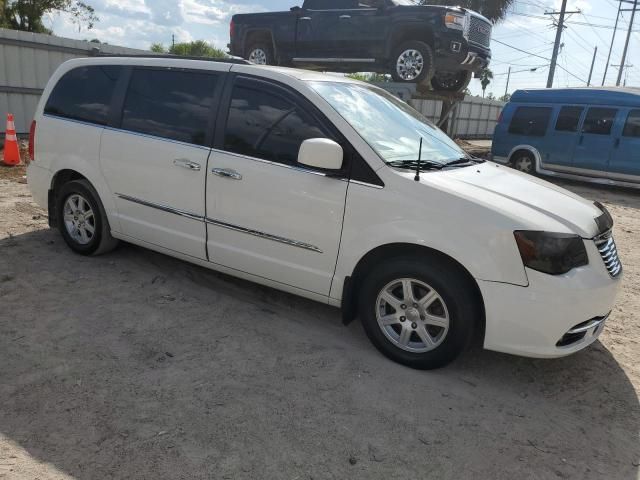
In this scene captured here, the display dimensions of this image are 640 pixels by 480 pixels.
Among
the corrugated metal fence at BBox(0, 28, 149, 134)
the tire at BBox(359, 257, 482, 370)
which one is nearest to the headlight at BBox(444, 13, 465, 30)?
the corrugated metal fence at BBox(0, 28, 149, 134)

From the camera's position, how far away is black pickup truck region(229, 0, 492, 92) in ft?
32.4

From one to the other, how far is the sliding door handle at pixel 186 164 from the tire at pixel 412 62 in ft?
24.8

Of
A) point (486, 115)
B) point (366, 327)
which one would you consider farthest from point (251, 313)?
point (486, 115)

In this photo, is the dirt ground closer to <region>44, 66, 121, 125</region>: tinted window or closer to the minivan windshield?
the minivan windshield

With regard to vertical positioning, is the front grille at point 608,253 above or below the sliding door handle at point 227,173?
below

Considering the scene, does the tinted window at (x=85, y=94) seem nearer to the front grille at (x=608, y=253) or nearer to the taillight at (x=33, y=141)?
the taillight at (x=33, y=141)

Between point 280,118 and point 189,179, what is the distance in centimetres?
86

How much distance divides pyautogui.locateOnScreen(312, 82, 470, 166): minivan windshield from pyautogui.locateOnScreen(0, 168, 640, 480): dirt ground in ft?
4.41

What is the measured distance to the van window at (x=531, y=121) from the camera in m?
12.1

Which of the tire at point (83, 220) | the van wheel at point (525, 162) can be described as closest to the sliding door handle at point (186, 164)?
the tire at point (83, 220)

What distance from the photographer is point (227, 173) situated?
3688mm

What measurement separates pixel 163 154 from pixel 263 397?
210cm

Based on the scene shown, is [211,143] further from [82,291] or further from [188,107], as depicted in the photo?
[82,291]

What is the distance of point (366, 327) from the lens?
3416 millimetres
